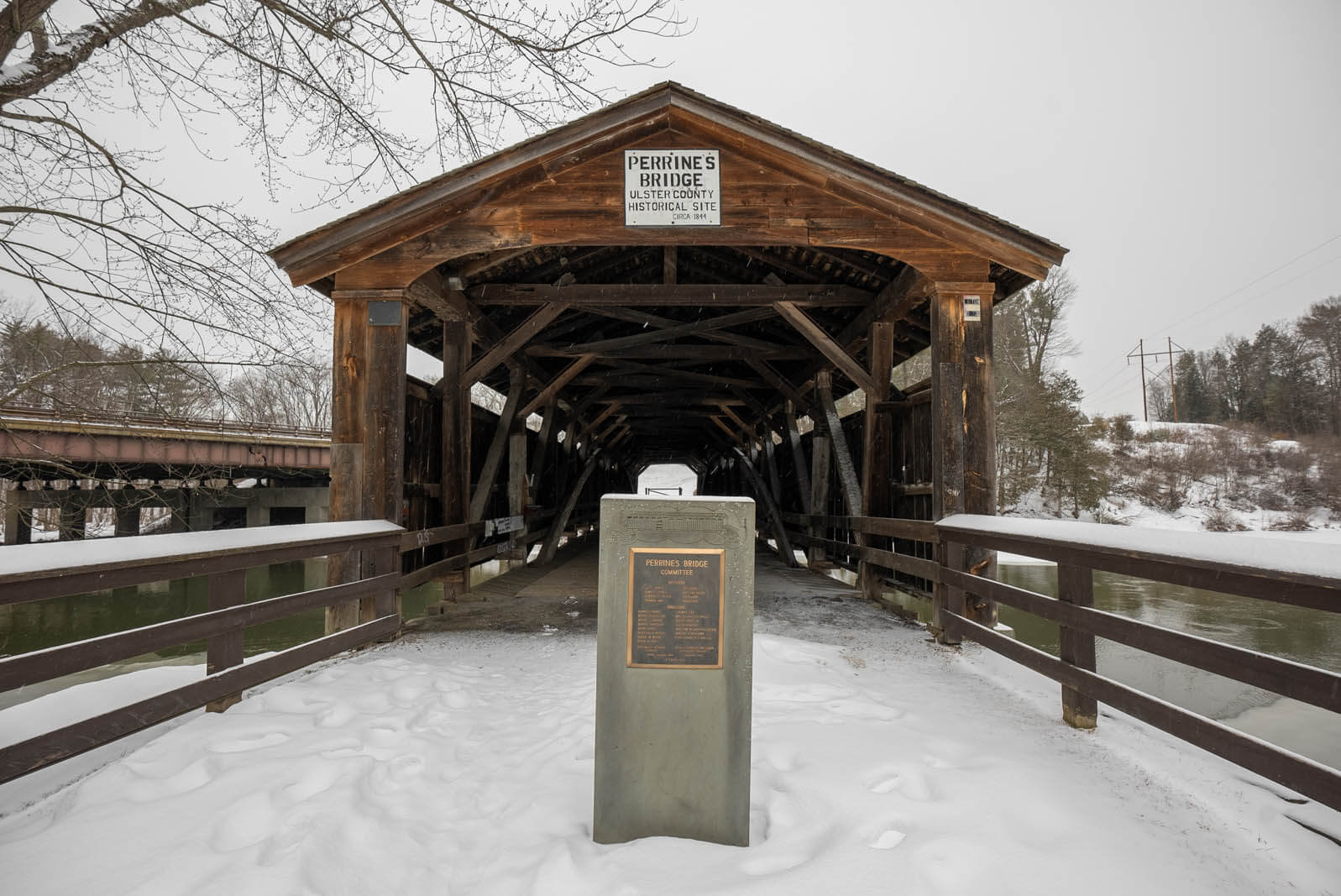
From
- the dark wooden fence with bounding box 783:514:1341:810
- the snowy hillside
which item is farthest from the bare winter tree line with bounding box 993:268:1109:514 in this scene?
the dark wooden fence with bounding box 783:514:1341:810

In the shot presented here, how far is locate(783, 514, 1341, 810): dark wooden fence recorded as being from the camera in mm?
2180

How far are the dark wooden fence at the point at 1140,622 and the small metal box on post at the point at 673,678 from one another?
1.77m

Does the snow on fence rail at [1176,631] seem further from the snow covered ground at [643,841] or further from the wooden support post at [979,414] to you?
the wooden support post at [979,414]

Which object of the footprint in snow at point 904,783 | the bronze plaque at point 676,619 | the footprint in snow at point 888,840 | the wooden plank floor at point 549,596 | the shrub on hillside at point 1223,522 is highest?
the bronze plaque at point 676,619

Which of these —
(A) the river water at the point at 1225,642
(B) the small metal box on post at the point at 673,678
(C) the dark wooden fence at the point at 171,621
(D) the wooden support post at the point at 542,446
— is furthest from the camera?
(D) the wooden support post at the point at 542,446

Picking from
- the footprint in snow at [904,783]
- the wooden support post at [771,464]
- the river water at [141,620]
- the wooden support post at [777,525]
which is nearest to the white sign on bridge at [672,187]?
the footprint in snow at [904,783]

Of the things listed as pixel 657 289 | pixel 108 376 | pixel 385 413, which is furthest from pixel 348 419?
pixel 657 289

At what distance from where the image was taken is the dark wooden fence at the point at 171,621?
2.58 m

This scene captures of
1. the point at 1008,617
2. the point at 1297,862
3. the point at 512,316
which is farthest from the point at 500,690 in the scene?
the point at 1008,617

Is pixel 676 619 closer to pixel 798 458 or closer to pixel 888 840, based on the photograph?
pixel 888 840

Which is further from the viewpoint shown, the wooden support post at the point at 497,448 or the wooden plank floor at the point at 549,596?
the wooden support post at the point at 497,448

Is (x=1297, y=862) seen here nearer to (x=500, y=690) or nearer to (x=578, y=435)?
(x=500, y=690)

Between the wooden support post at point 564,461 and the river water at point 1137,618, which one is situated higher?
the wooden support post at point 564,461

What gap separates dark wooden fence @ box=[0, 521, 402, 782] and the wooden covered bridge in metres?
0.01
